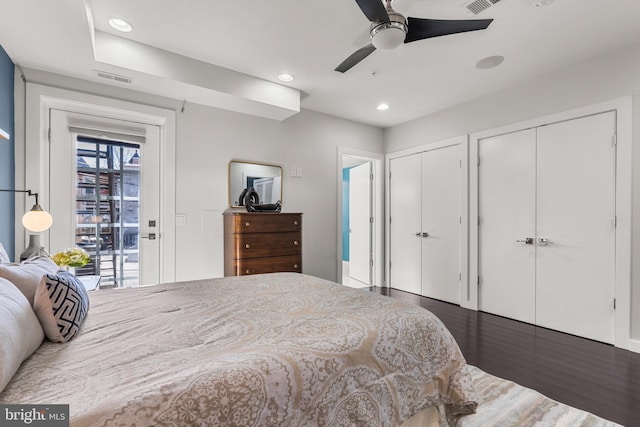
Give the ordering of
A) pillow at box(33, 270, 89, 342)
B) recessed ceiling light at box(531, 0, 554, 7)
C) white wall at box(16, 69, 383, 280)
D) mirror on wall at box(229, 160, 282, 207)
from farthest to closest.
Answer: mirror on wall at box(229, 160, 282, 207)
white wall at box(16, 69, 383, 280)
recessed ceiling light at box(531, 0, 554, 7)
pillow at box(33, 270, 89, 342)

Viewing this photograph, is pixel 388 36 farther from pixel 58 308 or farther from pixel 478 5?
pixel 58 308

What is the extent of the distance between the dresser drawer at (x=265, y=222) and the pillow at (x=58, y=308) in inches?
76.5

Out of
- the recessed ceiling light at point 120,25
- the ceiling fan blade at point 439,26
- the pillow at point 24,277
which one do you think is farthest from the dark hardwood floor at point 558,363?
the recessed ceiling light at point 120,25

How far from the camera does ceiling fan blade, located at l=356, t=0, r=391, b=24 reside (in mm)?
1607

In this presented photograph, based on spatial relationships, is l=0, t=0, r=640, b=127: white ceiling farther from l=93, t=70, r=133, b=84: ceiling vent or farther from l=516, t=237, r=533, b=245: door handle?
l=516, t=237, r=533, b=245: door handle

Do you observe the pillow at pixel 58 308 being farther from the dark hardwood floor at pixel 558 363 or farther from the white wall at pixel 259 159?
the dark hardwood floor at pixel 558 363

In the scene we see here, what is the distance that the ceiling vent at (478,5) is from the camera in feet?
6.54

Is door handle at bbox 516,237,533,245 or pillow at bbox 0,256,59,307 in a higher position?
pillow at bbox 0,256,59,307

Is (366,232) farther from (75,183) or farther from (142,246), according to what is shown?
(75,183)

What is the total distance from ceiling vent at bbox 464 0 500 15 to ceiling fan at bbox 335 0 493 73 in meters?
0.27

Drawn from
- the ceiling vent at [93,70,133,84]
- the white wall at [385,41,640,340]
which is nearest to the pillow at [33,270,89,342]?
the ceiling vent at [93,70,133,84]

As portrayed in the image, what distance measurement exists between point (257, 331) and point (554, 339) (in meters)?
3.04

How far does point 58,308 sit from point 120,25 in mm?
2202

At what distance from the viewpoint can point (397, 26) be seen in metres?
1.75
